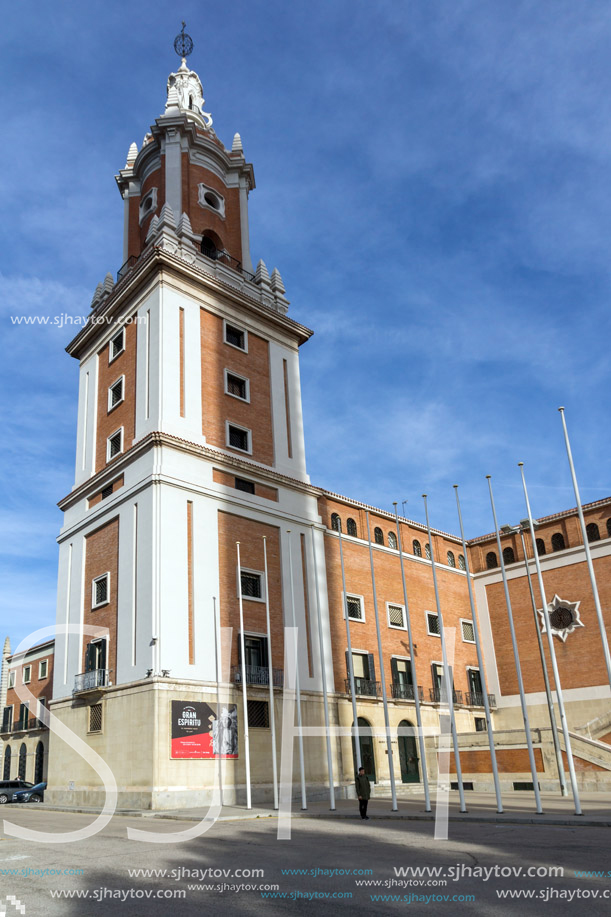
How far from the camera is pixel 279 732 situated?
27.7 m

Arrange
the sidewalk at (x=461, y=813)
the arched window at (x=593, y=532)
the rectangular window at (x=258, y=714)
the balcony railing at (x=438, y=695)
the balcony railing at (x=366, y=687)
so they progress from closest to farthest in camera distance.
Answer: the sidewalk at (x=461, y=813), the rectangular window at (x=258, y=714), the balcony railing at (x=366, y=687), the balcony railing at (x=438, y=695), the arched window at (x=593, y=532)

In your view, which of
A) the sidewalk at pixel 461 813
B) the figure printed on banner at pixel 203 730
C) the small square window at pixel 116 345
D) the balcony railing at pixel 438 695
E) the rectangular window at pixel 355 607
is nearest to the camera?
the sidewalk at pixel 461 813

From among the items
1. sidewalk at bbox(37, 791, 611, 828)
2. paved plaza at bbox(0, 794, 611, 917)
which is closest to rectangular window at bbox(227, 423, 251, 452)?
sidewalk at bbox(37, 791, 611, 828)

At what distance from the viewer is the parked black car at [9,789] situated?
35.5 meters

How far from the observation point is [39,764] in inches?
1912

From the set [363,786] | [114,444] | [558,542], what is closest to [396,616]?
[558,542]

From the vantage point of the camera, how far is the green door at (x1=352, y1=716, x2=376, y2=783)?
3159 cm

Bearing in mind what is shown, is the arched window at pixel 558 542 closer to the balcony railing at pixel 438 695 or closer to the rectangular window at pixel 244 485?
the balcony railing at pixel 438 695

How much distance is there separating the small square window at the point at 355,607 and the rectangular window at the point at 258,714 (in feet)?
27.9

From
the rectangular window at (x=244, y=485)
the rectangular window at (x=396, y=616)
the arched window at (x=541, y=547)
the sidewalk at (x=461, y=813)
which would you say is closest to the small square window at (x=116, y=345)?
the rectangular window at (x=244, y=485)

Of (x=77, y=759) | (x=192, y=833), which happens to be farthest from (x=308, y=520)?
(x=192, y=833)

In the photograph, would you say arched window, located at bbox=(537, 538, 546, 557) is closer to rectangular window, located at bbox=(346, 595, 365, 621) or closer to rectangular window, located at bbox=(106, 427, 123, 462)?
rectangular window, located at bbox=(346, 595, 365, 621)

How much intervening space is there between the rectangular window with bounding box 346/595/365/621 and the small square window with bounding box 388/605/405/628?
2268mm

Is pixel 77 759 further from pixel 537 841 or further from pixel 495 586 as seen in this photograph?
pixel 495 586
